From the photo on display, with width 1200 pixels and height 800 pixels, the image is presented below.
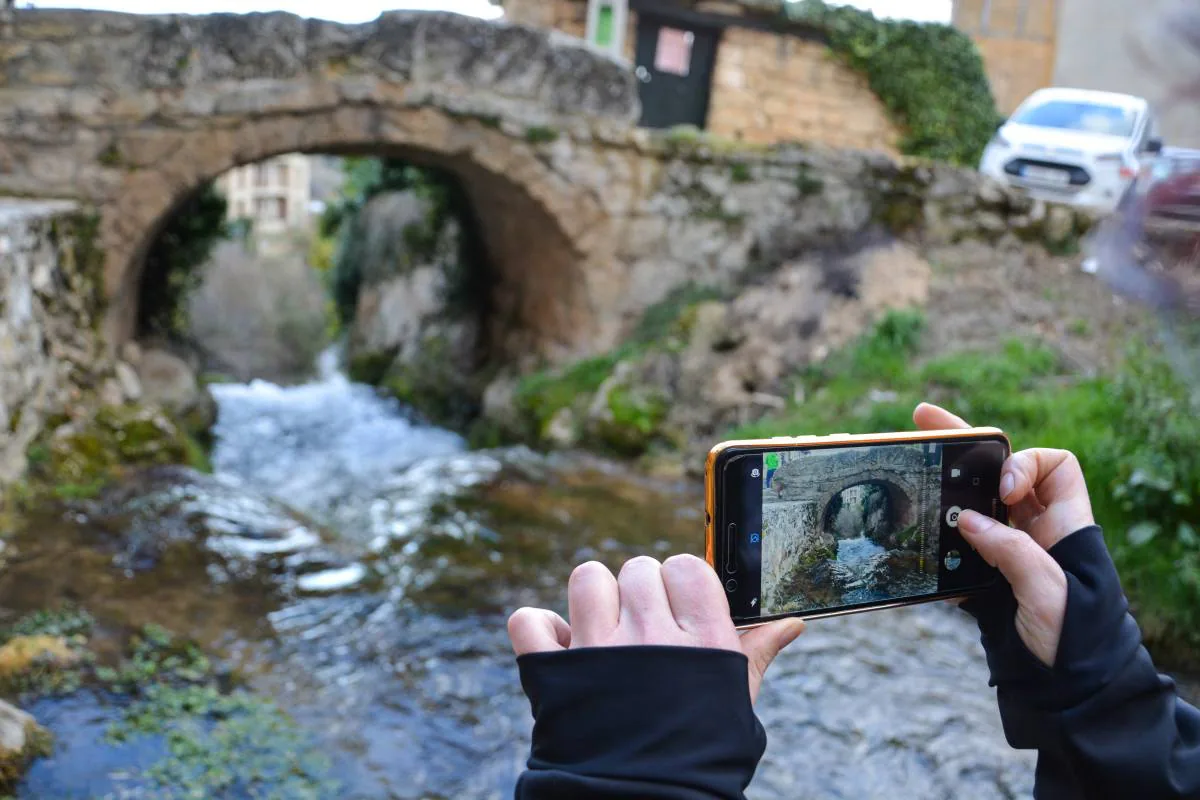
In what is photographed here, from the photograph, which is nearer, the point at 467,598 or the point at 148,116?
the point at 467,598

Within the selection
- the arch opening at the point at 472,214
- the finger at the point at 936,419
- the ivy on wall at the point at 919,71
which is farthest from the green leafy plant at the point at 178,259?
the finger at the point at 936,419

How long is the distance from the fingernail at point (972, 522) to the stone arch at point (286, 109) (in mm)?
6649

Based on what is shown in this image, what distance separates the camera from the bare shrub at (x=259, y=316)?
1909 centimetres

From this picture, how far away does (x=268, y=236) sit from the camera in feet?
84.0

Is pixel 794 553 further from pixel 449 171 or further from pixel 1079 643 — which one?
pixel 449 171

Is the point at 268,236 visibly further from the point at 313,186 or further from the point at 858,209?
the point at 858,209

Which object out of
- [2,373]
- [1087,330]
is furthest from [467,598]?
[1087,330]

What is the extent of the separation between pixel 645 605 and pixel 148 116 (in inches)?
269

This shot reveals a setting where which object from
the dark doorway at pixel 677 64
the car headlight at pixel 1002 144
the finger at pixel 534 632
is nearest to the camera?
the finger at pixel 534 632

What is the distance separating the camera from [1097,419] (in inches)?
206

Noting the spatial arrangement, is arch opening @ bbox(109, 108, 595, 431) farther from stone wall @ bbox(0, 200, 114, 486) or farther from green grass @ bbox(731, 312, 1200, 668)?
green grass @ bbox(731, 312, 1200, 668)

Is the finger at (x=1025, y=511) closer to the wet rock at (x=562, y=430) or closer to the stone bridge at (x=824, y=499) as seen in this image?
the stone bridge at (x=824, y=499)

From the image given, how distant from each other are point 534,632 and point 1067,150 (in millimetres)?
9656

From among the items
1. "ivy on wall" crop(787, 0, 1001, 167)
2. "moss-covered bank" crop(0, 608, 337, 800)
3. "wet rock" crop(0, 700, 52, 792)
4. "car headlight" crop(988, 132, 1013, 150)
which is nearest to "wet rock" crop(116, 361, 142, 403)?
"moss-covered bank" crop(0, 608, 337, 800)
